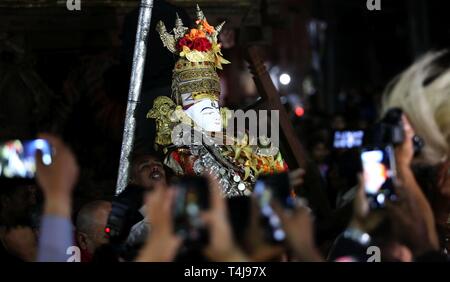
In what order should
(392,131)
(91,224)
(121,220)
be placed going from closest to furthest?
(392,131)
(121,220)
(91,224)

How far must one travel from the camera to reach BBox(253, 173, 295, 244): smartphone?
4.16 meters

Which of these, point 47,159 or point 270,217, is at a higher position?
point 47,159

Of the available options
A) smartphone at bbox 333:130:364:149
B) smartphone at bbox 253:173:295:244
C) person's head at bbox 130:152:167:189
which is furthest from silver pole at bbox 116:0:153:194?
smartphone at bbox 333:130:364:149

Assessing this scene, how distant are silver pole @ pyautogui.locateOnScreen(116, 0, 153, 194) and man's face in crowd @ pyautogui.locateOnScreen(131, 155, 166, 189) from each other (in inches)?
2.6

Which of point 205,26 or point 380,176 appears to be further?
point 205,26

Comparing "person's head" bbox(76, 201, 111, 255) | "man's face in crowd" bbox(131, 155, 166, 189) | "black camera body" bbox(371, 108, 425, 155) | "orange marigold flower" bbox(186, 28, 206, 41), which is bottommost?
"black camera body" bbox(371, 108, 425, 155)

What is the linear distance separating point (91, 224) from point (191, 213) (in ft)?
6.45

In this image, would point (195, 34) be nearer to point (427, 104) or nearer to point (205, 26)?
point (205, 26)

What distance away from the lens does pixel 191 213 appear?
13.4 ft

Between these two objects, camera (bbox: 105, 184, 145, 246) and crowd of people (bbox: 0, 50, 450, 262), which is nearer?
crowd of people (bbox: 0, 50, 450, 262)

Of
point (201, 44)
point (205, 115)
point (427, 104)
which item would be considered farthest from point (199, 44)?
point (427, 104)

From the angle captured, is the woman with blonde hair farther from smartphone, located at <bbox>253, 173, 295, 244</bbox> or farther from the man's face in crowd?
the man's face in crowd

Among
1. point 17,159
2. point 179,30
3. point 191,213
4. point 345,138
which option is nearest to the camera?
point 191,213
